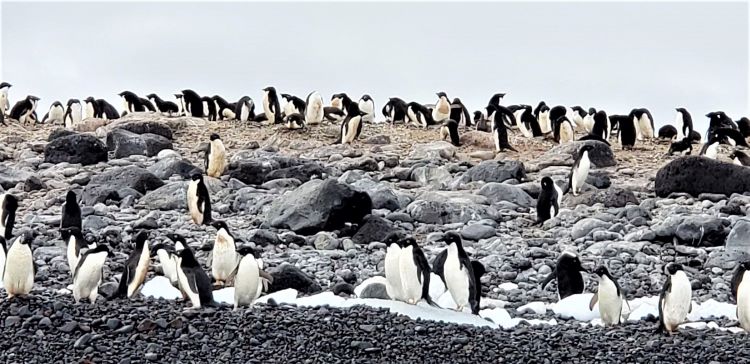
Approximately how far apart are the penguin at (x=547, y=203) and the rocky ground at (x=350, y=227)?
0.69 feet

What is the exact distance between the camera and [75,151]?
61.8 ft

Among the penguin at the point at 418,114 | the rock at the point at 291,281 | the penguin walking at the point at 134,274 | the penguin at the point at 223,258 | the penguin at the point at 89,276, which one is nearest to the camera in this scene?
the penguin at the point at 89,276

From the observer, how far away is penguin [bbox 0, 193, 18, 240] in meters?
13.3

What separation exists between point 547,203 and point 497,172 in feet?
9.20

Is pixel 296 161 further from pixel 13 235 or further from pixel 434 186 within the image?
pixel 13 235

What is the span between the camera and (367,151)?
792 inches

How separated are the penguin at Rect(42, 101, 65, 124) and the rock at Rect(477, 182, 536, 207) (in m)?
13.5

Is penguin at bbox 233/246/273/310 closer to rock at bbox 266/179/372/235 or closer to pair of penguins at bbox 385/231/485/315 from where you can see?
pair of penguins at bbox 385/231/485/315

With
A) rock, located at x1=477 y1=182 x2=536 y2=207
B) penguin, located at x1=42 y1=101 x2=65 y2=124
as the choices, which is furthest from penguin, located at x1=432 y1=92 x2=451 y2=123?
rock, located at x1=477 y1=182 x2=536 y2=207

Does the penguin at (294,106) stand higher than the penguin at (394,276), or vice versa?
the penguin at (294,106)

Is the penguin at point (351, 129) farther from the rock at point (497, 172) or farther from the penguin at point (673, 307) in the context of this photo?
the penguin at point (673, 307)

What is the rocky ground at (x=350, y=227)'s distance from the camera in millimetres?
8273

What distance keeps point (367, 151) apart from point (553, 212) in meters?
6.08

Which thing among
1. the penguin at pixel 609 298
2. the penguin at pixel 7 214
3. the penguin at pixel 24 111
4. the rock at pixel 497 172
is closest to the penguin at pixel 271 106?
the penguin at pixel 24 111
